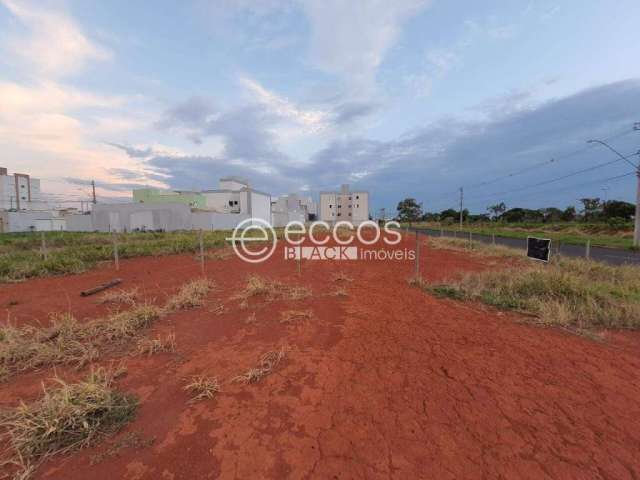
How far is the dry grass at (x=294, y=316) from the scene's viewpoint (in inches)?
171

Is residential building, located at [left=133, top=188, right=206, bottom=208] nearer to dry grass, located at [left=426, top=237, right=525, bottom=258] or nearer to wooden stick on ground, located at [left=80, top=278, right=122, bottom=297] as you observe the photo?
wooden stick on ground, located at [left=80, top=278, right=122, bottom=297]

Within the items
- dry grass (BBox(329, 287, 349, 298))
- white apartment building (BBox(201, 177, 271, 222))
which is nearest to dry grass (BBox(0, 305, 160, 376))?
dry grass (BBox(329, 287, 349, 298))

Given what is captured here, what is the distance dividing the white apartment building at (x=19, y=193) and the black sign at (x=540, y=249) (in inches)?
2490

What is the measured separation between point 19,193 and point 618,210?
317 ft

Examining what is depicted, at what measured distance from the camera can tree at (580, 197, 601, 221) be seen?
3978 cm

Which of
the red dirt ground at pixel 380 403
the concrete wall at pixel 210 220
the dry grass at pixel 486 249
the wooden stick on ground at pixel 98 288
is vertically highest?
the concrete wall at pixel 210 220

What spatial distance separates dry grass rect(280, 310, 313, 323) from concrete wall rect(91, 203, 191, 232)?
90.3 feet

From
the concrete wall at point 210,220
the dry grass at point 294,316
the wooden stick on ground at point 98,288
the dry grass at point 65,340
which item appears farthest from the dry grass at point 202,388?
the concrete wall at point 210,220

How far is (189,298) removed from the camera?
202 inches

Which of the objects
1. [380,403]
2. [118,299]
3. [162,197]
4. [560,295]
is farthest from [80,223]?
[560,295]

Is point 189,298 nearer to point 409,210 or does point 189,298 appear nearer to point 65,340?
point 65,340

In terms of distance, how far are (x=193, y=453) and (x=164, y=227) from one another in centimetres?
3051

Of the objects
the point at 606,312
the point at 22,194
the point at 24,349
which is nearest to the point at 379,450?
the point at 24,349

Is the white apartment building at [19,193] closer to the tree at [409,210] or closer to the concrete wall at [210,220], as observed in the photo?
the concrete wall at [210,220]
